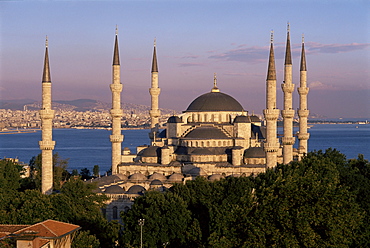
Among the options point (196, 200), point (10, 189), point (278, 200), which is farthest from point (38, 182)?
point (278, 200)

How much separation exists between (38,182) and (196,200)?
674 inches

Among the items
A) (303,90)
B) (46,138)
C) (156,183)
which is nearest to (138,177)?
(156,183)

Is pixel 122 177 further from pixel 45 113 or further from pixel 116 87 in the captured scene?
pixel 45 113

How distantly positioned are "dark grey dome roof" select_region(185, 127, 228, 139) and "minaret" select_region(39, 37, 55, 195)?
38.0 feet

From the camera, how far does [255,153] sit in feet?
129

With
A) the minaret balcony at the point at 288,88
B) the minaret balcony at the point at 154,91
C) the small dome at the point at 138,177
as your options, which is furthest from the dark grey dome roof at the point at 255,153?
the minaret balcony at the point at 154,91

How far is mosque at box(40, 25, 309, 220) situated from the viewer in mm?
34000

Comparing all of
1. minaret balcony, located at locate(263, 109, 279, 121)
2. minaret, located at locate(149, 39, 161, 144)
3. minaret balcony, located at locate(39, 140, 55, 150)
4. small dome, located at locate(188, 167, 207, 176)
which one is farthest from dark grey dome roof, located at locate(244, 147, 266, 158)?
minaret balcony, located at locate(39, 140, 55, 150)

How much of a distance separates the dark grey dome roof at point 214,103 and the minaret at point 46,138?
1497cm

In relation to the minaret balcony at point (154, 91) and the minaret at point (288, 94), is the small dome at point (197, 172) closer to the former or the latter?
the minaret at point (288, 94)

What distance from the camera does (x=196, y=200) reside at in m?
25.2

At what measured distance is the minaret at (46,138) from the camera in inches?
1284

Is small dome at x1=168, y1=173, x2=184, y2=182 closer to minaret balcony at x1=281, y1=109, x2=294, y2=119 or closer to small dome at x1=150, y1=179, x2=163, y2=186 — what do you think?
small dome at x1=150, y1=179, x2=163, y2=186

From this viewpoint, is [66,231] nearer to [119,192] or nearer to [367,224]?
[367,224]
